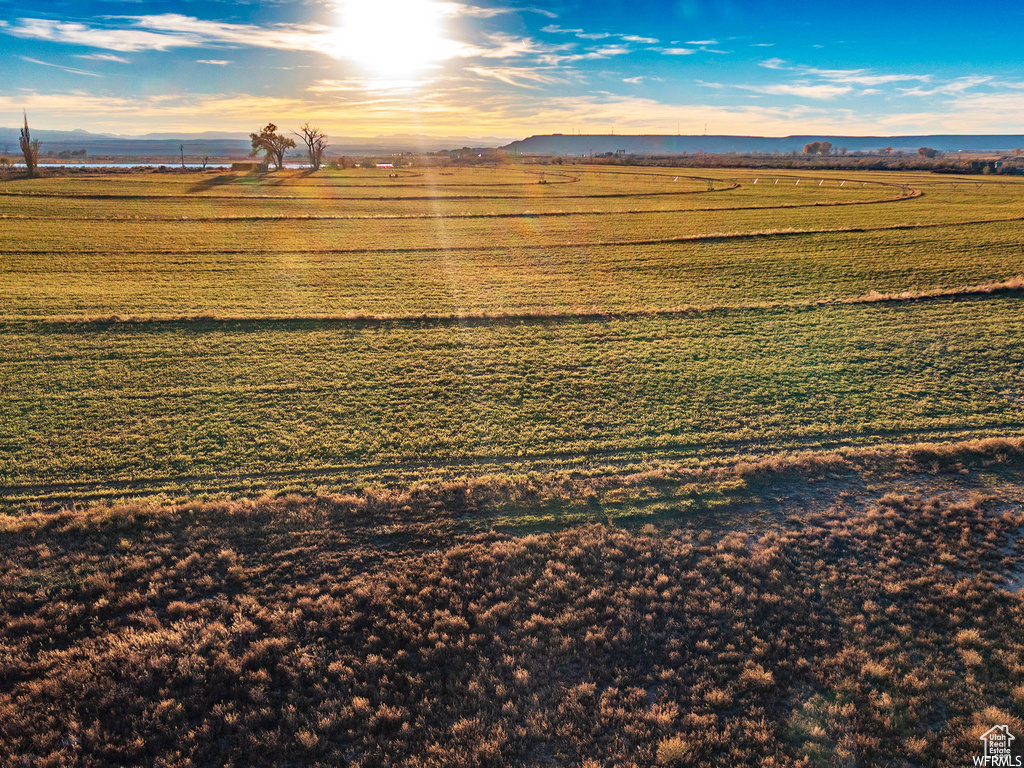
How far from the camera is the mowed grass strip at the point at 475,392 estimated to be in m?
11.3

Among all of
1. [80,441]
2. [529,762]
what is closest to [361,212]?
[80,441]

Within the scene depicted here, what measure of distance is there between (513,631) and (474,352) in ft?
35.1

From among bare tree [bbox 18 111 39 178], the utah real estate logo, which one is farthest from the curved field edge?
bare tree [bbox 18 111 39 178]

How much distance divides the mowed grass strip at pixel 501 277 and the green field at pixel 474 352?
22 cm

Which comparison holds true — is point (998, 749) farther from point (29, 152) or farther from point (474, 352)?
point (29, 152)

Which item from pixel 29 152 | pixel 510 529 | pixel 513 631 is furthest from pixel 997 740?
pixel 29 152

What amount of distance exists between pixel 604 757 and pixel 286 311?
18.9 m

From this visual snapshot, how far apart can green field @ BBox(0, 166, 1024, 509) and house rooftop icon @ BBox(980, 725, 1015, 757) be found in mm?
5821

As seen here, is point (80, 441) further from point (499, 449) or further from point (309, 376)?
point (499, 449)

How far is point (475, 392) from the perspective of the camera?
14156 millimetres

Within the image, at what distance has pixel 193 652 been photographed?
6727 millimetres

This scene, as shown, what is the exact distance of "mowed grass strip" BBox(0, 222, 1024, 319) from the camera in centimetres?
2155

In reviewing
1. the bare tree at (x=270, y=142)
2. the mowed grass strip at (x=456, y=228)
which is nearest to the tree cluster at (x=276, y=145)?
the bare tree at (x=270, y=142)

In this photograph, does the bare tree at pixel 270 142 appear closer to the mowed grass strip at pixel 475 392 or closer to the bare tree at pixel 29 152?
the bare tree at pixel 29 152
